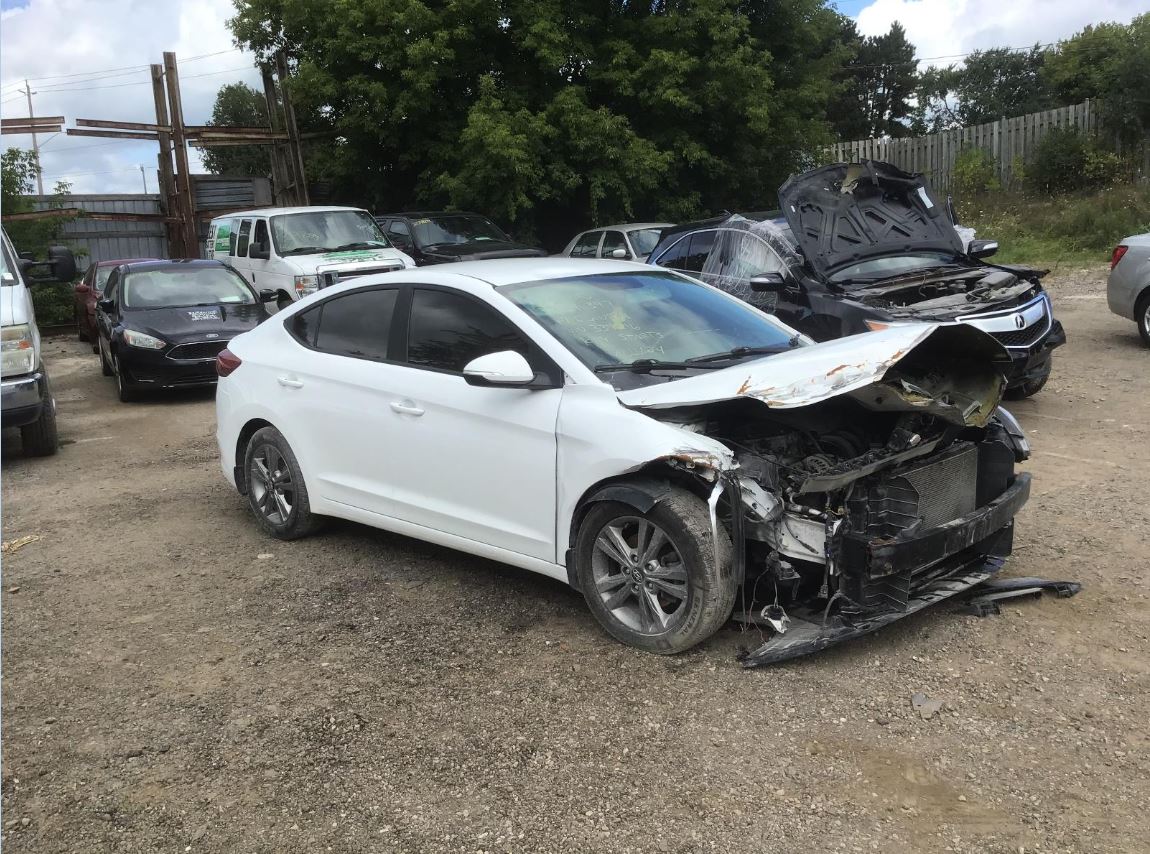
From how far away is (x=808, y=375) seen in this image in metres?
4.12

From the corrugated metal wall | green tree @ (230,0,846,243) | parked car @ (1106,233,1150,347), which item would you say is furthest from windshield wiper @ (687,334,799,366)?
the corrugated metal wall

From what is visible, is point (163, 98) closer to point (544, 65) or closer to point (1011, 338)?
point (544, 65)

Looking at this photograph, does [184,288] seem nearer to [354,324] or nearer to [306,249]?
[306,249]

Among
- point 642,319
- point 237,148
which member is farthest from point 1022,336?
point 237,148

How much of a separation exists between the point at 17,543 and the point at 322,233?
338 inches

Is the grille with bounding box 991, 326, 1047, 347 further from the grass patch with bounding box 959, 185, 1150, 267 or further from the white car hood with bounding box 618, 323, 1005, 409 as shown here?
the grass patch with bounding box 959, 185, 1150, 267

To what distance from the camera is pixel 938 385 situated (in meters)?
4.37

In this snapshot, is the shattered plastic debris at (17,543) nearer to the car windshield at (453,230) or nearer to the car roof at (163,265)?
the car roof at (163,265)

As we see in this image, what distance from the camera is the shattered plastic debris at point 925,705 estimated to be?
147 inches

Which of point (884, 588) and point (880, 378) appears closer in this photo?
point (880, 378)

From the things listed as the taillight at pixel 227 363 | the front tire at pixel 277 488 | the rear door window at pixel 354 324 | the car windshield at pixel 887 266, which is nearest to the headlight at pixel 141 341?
the taillight at pixel 227 363

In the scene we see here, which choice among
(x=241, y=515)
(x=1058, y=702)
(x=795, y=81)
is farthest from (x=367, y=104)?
(x=1058, y=702)

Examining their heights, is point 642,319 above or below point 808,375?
above

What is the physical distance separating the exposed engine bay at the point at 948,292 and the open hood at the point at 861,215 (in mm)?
374
